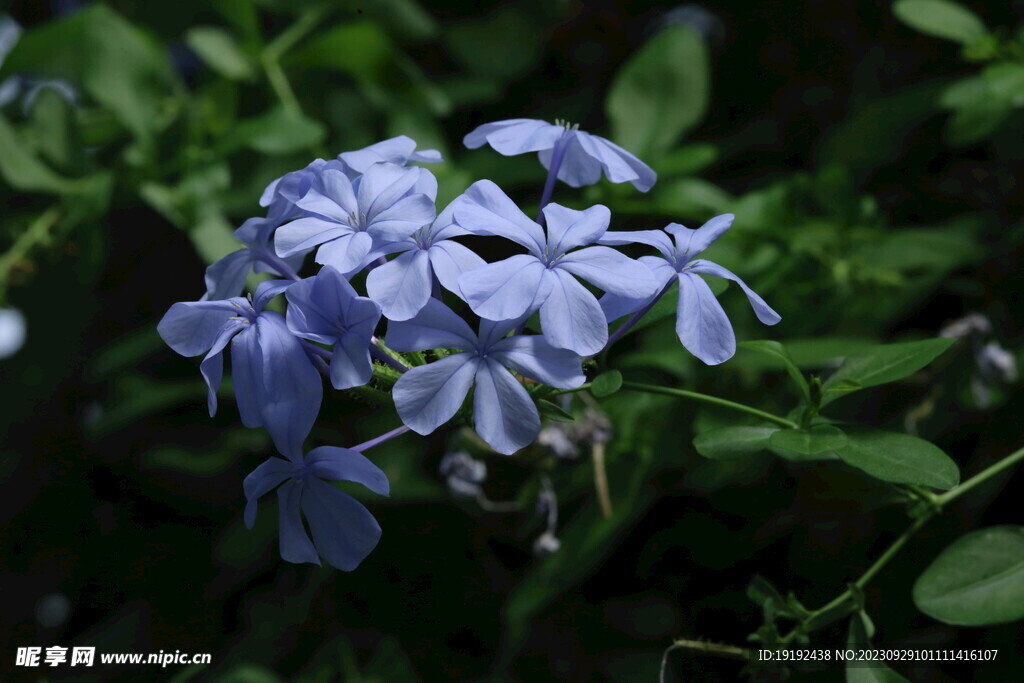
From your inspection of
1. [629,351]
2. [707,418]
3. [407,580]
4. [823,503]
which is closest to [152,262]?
[407,580]

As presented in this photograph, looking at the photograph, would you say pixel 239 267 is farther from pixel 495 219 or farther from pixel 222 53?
pixel 222 53

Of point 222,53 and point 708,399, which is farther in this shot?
point 222,53

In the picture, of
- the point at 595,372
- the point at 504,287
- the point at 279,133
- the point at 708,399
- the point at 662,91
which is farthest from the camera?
the point at 662,91

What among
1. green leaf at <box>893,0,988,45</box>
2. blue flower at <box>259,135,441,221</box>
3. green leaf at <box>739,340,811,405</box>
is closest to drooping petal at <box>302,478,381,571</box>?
blue flower at <box>259,135,441,221</box>

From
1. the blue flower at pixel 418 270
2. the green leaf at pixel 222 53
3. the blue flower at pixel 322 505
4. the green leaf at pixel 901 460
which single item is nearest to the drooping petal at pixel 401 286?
the blue flower at pixel 418 270

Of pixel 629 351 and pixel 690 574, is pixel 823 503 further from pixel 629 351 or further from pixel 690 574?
pixel 629 351

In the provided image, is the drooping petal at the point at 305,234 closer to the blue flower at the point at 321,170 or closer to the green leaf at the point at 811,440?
the blue flower at the point at 321,170

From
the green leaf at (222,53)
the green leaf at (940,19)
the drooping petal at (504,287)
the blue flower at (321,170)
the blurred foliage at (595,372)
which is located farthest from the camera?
the green leaf at (222,53)

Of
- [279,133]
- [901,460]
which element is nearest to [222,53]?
[279,133]
